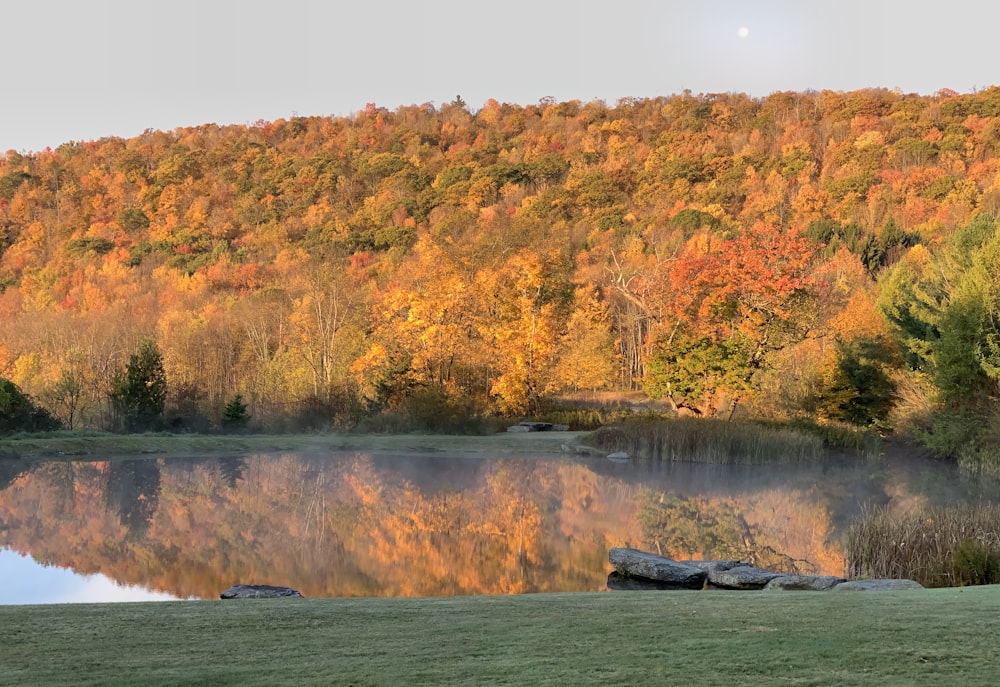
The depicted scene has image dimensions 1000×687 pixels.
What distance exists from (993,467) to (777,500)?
6.00m

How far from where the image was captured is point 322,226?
60.6m

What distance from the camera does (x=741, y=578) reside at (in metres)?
9.12

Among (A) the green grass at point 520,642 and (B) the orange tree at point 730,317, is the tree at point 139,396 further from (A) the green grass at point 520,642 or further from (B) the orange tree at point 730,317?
(A) the green grass at point 520,642

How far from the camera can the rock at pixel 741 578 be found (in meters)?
9.04

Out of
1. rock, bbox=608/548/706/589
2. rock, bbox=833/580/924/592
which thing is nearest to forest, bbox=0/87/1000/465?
rock, bbox=608/548/706/589

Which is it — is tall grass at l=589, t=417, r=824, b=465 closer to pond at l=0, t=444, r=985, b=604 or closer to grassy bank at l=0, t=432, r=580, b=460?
pond at l=0, t=444, r=985, b=604

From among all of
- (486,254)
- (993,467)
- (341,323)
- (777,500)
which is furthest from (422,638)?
(341,323)

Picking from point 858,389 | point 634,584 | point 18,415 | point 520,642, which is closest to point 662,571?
point 634,584

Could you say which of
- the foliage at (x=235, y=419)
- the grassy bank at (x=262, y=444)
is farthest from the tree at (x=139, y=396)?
the grassy bank at (x=262, y=444)

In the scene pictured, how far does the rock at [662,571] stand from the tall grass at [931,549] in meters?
1.46

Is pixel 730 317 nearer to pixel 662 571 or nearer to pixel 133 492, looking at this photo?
pixel 133 492

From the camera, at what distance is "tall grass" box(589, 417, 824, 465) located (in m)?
21.0

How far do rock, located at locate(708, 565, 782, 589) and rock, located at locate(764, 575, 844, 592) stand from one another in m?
0.30

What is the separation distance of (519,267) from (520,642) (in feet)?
85.6
